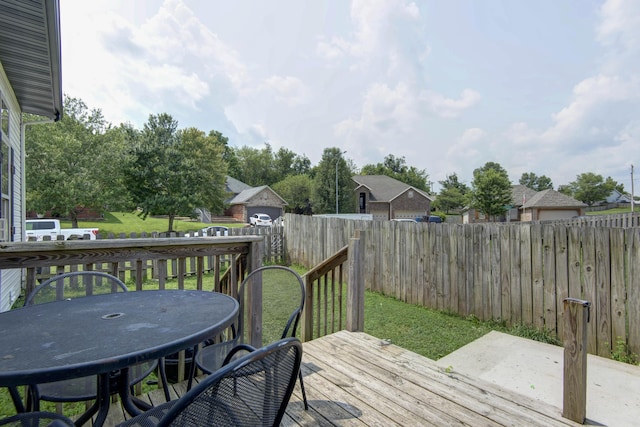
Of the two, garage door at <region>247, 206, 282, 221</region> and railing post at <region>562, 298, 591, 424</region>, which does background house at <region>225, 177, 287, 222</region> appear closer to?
garage door at <region>247, 206, 282, 221</region>

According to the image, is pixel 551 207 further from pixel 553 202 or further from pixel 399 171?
pixel 399 171

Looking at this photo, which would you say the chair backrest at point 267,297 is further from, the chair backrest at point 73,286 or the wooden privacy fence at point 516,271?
the wooden privacy fence at point 516,271

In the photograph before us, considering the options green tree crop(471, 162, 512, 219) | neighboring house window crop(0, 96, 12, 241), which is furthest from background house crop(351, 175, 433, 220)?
neighboring house window crop(0, 96, 12, 241)

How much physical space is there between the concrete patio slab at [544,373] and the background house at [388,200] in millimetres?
A: 28382

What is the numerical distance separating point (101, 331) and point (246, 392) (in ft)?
2.94

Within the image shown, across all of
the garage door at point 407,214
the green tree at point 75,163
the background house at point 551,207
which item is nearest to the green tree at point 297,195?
the garage door at point 407,214

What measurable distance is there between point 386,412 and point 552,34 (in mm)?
8713

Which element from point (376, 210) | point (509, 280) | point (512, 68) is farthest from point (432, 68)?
point (376, 210)

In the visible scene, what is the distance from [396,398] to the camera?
2.29m

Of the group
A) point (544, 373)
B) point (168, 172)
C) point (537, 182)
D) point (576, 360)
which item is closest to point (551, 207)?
point (168, 172)

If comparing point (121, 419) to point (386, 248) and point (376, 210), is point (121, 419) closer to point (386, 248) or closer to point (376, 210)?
point (386, 248)

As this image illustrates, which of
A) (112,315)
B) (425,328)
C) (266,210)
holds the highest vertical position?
(266,210)

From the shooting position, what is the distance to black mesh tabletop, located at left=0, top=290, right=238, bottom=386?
3.52ft

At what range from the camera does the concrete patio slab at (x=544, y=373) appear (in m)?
2.54
